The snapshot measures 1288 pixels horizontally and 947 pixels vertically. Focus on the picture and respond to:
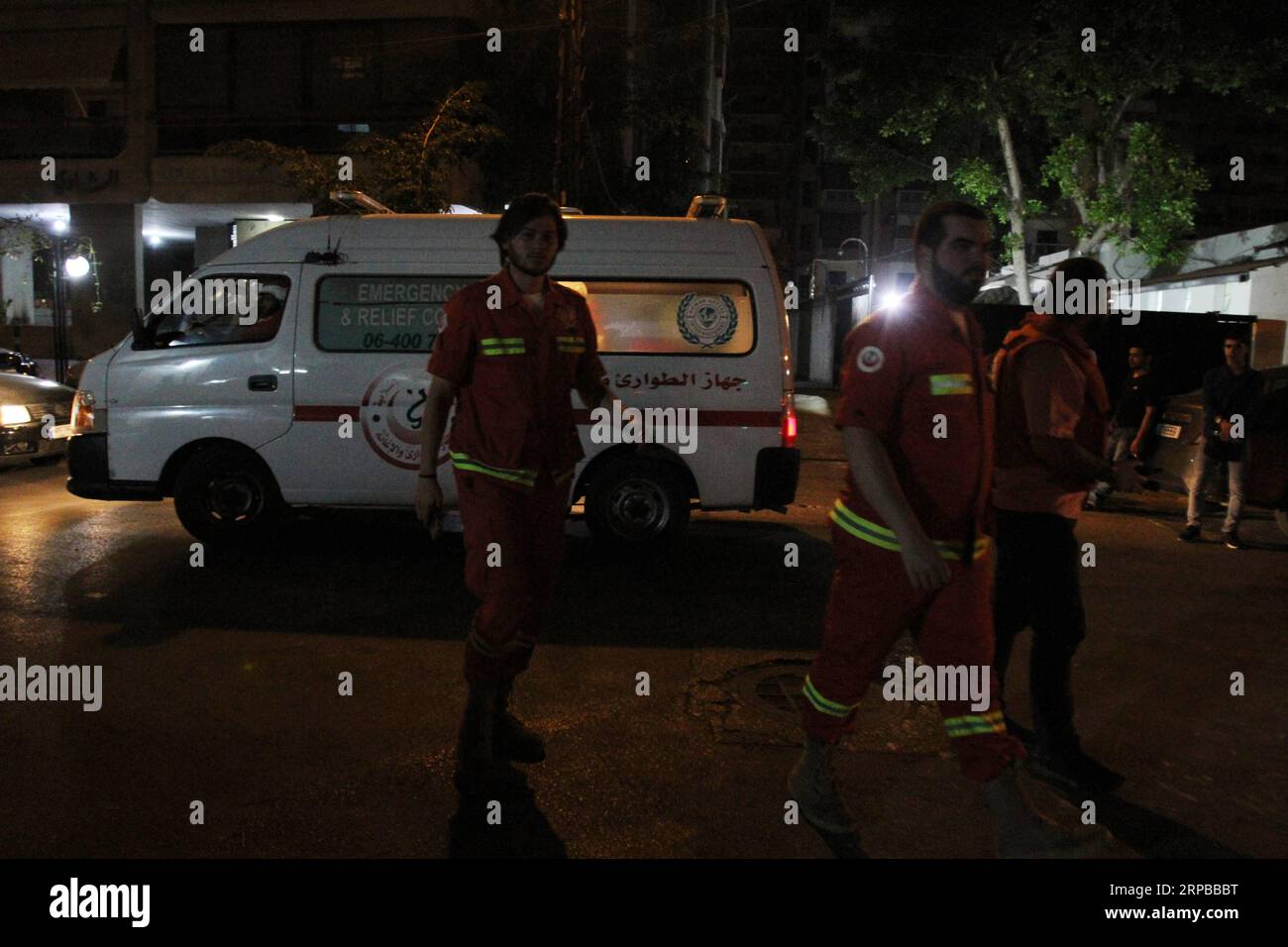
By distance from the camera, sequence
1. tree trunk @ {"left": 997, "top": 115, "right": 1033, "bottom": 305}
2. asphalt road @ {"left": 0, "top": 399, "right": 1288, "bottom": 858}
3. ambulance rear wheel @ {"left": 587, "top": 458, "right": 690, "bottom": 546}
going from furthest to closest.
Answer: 1. tree trunk @ {"left": 997, "top": 115, "right": 1033, "bottom": 305}
2. ambulance rear wheel @ {"left": 587, "top": 458, "right": 690, "bottom": 546}
3. asphalt road @ {"left": 0, "top": 399, "right": 1288, "bottom": 858}

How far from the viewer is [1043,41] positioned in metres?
19.5

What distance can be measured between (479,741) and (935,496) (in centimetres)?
185

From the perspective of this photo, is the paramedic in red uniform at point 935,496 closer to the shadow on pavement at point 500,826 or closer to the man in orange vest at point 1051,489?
the man in orange vest at point 1051,489

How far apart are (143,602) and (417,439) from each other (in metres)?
2.05

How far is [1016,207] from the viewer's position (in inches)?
851

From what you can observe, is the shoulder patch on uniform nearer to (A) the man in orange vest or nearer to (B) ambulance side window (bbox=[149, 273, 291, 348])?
(A) the man in orange vest

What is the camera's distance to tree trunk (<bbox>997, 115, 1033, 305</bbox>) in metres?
21.2

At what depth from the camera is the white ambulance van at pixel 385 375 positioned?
721 cm

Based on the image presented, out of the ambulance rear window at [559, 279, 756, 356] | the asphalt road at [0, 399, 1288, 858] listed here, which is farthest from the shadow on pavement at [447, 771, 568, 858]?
the ambulance rear window at [559, 279, 756, 356]

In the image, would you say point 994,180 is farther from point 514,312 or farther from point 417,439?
point 514,312

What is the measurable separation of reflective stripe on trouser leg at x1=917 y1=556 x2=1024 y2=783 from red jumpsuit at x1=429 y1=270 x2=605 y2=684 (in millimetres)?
1401

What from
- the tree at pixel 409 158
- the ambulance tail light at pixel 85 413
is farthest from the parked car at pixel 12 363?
the ambulance tail light at pixel 85 413

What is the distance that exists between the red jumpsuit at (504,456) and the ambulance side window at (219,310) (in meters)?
4.34
